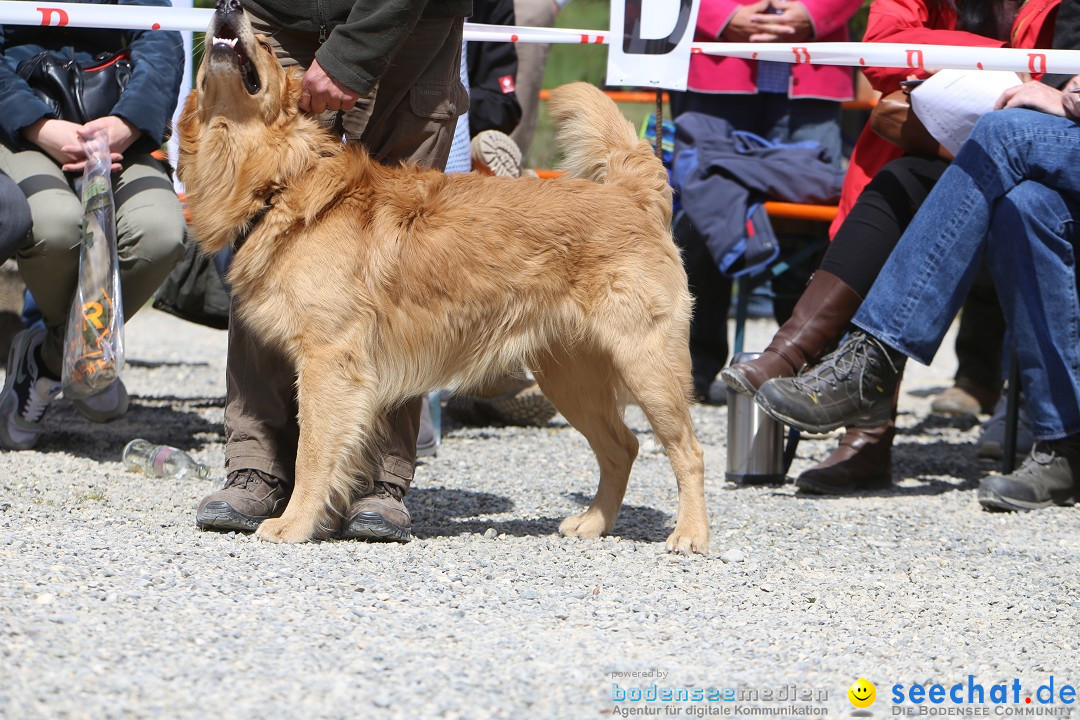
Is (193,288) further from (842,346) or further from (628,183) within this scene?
(842,346)

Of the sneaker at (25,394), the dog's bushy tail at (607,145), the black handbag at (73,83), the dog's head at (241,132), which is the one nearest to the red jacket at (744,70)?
the dog's bushy tail at (607,145)

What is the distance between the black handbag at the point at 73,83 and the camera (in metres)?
4.82

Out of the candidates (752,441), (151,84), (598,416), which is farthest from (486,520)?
(151,84)

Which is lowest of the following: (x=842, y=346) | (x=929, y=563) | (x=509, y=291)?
(x=929, y=563)

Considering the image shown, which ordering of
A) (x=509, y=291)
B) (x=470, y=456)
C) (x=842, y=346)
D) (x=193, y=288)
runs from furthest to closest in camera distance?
(x=193, y=288) < (x=470, y=456) < (x=842, y=346) < (x=509, y=291)

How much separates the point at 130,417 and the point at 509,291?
10.0 feet

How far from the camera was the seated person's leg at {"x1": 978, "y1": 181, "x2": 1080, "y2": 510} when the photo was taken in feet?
14.8

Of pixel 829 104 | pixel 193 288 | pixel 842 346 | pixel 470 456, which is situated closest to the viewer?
pixel 842 346

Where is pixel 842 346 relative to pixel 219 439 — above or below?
above

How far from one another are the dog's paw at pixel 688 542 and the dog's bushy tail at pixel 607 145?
1061 mm

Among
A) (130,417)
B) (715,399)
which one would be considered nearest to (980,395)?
(715,399)

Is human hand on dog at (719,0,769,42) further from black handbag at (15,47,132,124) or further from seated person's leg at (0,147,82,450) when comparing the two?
seated person's leg at (0,147,82,450)

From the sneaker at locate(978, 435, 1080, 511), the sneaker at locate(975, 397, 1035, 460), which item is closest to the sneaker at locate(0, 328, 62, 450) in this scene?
the sneaker at locate(978, 435, 1080, 511)

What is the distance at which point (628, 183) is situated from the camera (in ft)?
12.8
